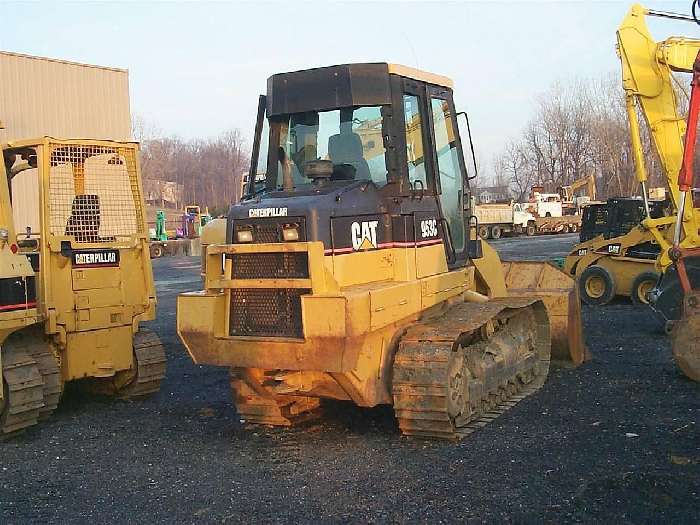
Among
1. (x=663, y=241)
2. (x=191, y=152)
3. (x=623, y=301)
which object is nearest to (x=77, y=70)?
(x=623, y=301)

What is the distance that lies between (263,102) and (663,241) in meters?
7.12

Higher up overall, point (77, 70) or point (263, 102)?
point (77, 70)

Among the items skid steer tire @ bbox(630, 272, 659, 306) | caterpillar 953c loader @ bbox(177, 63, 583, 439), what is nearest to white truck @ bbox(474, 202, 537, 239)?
skid steer tire @ bbox(630, 272, 659, 306)

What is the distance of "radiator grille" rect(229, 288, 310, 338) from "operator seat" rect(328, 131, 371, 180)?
1197 mm

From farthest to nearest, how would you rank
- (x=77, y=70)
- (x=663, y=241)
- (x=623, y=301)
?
(x=77, y=70) < (x=623, y=301) < (x=663, y=241)

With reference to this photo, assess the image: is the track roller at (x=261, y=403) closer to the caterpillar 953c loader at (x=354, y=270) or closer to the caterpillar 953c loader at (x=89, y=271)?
the caterpillar 953c loader at (x=354, y=270)

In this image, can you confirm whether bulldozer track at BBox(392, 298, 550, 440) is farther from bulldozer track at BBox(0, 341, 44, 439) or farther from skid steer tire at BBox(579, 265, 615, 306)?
skid steer tire at BBox(579, 265, 615, 306)

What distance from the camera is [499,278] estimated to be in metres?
9.02

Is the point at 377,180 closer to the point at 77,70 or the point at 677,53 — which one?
the point at 677,53

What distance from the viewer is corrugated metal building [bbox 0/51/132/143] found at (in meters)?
24.5

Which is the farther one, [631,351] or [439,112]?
[631,351]

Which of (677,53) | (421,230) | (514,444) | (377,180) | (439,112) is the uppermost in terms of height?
(677,53)

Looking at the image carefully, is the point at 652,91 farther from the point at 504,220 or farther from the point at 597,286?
the point at 504,220

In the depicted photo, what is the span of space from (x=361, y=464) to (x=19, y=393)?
10.2ft
